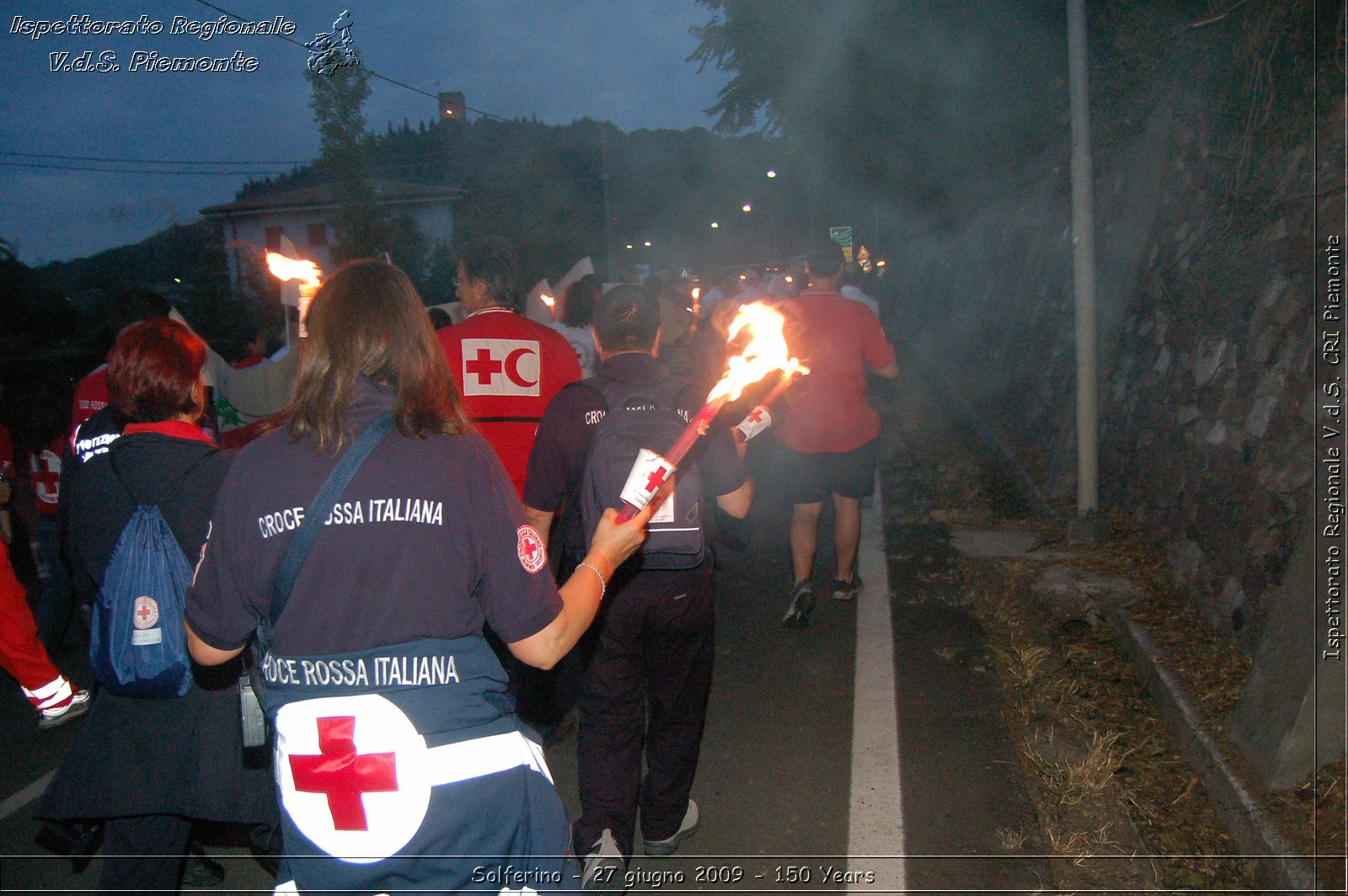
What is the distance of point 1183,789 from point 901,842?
123cm

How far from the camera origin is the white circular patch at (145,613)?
2.51 meters

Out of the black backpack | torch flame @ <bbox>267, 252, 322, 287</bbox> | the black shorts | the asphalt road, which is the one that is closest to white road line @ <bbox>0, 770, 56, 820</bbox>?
the asphalt road

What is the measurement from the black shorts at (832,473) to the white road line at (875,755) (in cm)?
86

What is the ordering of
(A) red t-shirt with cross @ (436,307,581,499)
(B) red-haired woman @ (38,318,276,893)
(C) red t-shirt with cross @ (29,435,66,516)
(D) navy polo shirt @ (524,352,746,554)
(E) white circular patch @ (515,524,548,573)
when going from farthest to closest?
(C) red t-shirt with cross @ (29,435,66,516), (A) red t-shirt with cross @ (436,307,581,499), (D) navy polo shirt @ (524,352,746,554), (B) red-haired woman @ (38,318,276,893), (E) white circular patch @ (515,524,548,573)

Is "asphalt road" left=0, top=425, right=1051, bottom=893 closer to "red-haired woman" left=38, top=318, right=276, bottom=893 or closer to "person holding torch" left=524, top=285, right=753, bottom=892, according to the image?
"red-haired woman" left=38, top=318, right=276, bottom=893

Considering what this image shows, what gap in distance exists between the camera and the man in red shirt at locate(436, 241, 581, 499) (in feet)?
12.9

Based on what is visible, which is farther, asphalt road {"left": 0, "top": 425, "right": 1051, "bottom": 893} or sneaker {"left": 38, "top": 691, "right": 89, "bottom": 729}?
sneaker {"left": 38, "top": 691, "right": 89, "bottom": 729}

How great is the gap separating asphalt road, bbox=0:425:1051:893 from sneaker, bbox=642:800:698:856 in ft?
0.18

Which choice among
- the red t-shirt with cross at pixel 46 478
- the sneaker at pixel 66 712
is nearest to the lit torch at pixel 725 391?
the sneaker at pixel 66 712

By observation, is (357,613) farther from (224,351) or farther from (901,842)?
(224,351)

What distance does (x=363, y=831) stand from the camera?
167cm

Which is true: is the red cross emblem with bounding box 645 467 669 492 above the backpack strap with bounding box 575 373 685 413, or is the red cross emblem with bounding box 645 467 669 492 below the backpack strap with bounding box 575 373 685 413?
below

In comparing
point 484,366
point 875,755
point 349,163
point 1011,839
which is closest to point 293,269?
point 484,366

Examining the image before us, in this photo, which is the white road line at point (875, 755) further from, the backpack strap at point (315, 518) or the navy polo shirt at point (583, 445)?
the backpack strap at point (315, 518)
